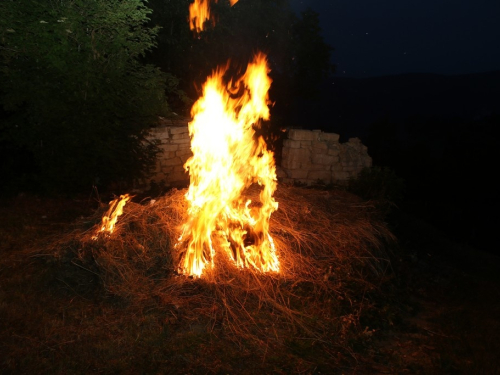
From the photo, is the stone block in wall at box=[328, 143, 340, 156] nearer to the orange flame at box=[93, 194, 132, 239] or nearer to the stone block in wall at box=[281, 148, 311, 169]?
the stone block in wall at box=[281, 148, 311, 169]

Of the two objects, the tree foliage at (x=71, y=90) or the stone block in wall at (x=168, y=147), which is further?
the stone block in wall at (x=168, y=147)

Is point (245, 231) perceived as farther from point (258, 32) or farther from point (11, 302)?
point (258, 32)

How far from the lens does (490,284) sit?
7.14 meters

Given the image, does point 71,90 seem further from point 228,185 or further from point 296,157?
point 296,157

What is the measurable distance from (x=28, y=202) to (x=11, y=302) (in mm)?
4214

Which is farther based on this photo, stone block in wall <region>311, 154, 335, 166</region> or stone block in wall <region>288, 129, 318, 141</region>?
stone block in wall <region>311, 154, 335, 166</region>

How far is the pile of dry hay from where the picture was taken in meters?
4.86

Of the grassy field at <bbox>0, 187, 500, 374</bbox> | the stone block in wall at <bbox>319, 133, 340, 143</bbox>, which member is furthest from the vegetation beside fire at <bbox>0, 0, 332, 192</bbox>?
the stone block in wall at <bbox>319, 133, 340, 143</bbox>

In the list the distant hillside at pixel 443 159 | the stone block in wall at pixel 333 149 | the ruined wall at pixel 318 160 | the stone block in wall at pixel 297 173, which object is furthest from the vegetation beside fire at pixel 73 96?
the distant hillside at pixel 443 159

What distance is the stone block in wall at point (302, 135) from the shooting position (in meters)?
10.6

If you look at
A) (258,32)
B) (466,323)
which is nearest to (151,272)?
(466,323)

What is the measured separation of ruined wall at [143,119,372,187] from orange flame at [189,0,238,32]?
4671 millimetres

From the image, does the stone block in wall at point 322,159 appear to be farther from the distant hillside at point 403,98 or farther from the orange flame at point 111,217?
the distant hillside at point 403,98

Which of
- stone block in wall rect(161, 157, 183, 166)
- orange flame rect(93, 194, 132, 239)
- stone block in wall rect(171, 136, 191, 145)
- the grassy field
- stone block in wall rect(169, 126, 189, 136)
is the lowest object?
the grassy field
